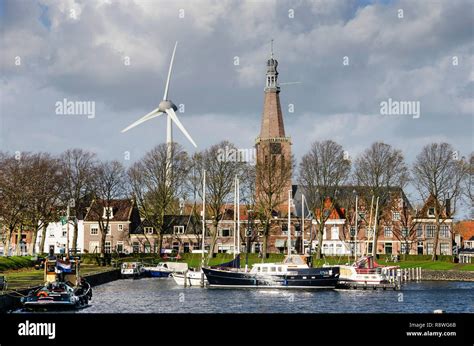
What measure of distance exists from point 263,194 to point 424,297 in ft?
145

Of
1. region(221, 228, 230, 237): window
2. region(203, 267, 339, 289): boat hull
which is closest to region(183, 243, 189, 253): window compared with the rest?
region(221, 228, 230, 237): window

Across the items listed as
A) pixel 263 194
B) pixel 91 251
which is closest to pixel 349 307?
pixel 263 194

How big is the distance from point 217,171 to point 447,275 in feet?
114

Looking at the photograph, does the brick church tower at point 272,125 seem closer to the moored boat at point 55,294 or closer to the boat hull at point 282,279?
the boat hull at point 282,279

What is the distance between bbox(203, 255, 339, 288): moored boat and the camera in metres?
68.2

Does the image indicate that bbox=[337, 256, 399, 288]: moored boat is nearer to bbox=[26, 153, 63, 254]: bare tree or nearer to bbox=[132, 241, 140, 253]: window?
bbox=[26, 153, 63, 254]: bare tree

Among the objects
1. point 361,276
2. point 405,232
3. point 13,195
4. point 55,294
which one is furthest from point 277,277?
point 405,232

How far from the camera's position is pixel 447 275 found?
83.2m

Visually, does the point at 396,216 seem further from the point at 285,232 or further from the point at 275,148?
the point at 275,148

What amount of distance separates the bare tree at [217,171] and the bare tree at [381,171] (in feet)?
57.3

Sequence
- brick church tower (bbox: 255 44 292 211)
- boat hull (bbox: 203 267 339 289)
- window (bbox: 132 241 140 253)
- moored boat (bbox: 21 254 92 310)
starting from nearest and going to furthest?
moored boat (bbox: 21 254 92 310) → boat hull (bbox: 203 267 339 289) → window (bbox: 132 241 140 253) → brick church tower (bbox: 255 44 292 211)

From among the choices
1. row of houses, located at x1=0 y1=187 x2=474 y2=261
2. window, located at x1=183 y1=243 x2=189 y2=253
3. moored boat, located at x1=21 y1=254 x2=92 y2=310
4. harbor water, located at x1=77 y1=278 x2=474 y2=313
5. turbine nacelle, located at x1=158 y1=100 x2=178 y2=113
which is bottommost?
harbor water, located at x1=77 y1=278 x2=474 y2=313

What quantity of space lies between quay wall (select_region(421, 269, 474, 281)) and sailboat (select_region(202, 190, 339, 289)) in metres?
20.1
